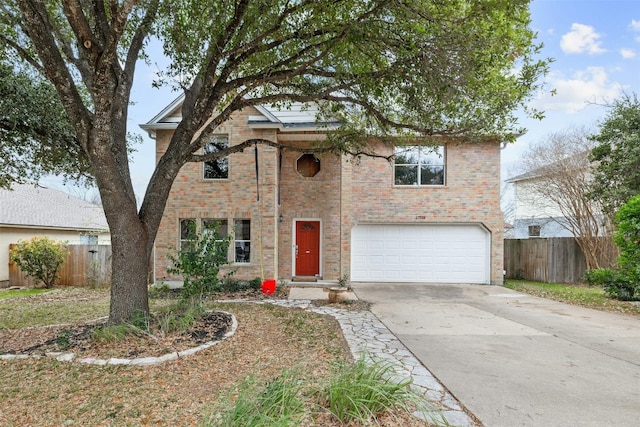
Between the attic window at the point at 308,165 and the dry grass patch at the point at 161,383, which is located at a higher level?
the attic window at the point at 308,165

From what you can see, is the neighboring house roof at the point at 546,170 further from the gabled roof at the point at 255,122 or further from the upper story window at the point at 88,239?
the upper story window at the point at 88,239

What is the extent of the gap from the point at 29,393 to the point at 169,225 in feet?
28.6

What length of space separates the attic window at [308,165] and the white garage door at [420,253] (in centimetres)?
266

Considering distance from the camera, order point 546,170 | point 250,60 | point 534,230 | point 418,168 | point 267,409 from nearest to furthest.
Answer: point 267,409
point 250,60
point 418,168
point 546,170
point 534,230

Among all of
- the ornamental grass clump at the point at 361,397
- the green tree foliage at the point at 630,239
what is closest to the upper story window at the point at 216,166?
the ornamental grass clump at the point at 361,397

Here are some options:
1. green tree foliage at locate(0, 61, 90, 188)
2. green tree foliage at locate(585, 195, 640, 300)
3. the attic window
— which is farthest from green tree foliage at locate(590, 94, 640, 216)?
green tree foliage at locate(0, 61, 90, 188)

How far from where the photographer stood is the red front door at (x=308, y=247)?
13.3 metres

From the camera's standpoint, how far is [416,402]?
3.33m

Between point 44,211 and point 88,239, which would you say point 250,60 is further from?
point 88,239

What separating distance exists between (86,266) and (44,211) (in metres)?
6.31

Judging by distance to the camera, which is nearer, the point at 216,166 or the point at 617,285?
the point at 617,285

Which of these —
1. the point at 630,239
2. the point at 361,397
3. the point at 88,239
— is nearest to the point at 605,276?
the point at 630,239

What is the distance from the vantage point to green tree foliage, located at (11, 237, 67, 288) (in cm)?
1295

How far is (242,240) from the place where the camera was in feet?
40.2
